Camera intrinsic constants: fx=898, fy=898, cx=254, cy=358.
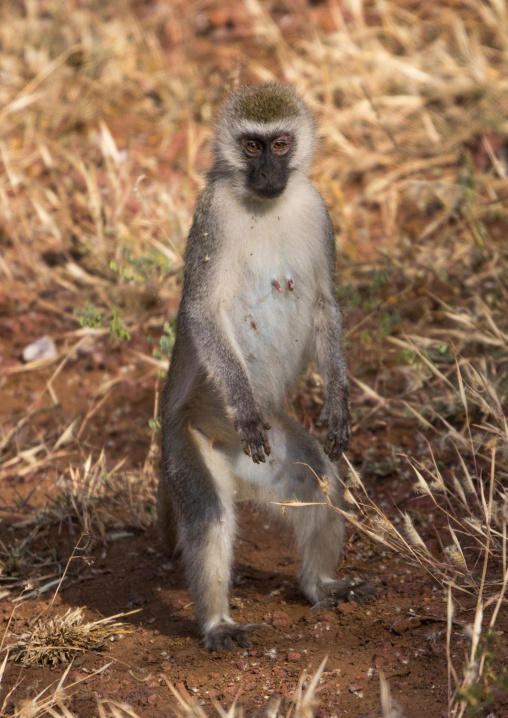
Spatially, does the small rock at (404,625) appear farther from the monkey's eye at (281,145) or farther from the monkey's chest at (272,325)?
the monkey's eye at (281,145)

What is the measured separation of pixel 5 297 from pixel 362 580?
12.1 feet

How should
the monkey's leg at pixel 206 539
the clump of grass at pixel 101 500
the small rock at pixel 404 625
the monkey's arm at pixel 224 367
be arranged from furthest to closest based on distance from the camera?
the clump of grass at pixel 101 500
the monkey's arm at pixel 224 367
the monkey's leg at pixel 206 539
the small rock at pixel 404 625

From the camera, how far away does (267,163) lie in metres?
3.81

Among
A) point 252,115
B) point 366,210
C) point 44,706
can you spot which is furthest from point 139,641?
point 366,210

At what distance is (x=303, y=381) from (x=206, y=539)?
45.6 inches

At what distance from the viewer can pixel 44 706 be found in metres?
2.86

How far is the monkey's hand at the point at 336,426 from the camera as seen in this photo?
12.7 feet

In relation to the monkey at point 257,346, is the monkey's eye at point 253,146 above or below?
above

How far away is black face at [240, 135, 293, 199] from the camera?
3787mm

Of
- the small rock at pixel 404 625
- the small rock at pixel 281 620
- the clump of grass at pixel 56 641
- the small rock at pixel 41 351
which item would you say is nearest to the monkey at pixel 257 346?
the small rock at pixel 281 620

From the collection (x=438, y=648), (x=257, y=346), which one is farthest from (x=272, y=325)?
(x=438, y=648)

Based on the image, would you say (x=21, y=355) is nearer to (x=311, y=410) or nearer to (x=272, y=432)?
(x=311, y=410)

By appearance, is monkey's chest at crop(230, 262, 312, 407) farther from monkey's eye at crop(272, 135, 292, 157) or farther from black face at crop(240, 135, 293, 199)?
monkey's eye at crop(272, 135, 292, 157)

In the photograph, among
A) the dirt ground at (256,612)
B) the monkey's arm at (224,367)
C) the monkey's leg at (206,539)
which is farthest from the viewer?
the monkey's arm at (224,367)
